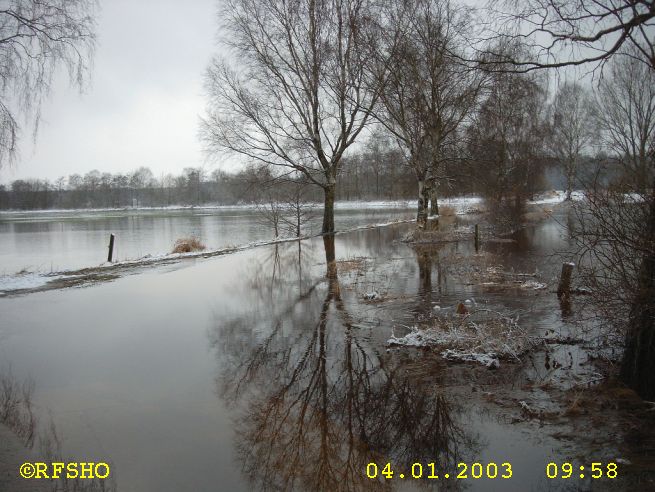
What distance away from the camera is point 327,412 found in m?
5.04

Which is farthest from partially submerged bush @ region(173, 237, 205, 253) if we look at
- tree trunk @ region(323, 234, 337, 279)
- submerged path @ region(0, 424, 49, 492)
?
submerged path @ region(0, 424, 49, 492)

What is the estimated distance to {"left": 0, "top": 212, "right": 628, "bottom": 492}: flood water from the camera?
4.16 meters

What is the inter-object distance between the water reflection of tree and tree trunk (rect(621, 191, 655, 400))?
223 cm

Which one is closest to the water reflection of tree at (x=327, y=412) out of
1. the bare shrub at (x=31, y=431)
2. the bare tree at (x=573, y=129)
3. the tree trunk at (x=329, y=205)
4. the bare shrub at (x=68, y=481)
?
the bare shrub at (x=68, y=481)

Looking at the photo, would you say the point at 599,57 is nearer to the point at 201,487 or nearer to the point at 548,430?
the point at 548,430

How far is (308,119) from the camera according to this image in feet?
72.9

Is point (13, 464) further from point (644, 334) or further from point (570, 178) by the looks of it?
point (570, 178)

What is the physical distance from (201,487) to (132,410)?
1853 mm

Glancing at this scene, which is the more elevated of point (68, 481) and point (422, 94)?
point (422, 94)

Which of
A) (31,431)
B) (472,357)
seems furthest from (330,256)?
(31,431)
